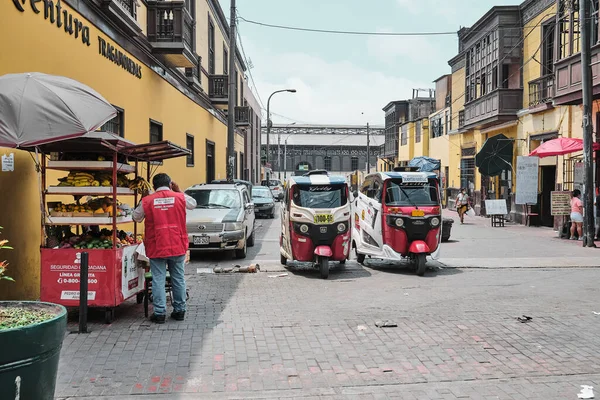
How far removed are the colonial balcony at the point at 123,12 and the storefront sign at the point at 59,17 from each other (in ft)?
2.35

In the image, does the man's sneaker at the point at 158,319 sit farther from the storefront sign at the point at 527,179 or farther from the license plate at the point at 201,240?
the storefront sign at the point at 527,179

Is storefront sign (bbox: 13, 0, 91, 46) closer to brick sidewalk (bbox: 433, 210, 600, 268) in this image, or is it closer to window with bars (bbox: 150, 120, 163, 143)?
window with bars (bbox: 150, 120, 163, 143)

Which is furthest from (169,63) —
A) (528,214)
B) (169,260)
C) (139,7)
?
(528,214)

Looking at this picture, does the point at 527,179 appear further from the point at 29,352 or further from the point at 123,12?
the point at 29,352

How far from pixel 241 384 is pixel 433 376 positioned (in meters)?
1.84

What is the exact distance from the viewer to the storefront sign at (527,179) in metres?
21.4

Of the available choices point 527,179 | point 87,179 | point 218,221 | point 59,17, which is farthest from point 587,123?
point 87,179

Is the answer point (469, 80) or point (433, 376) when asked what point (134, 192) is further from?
point (469, 80)

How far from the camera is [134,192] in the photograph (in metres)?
8.54

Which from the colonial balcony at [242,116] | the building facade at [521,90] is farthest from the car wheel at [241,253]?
the colonial balcony at [242,116]

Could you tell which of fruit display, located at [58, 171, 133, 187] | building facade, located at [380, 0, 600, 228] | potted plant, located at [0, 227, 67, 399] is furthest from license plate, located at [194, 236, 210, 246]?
building facade, located at [380, 0, 600, 228]

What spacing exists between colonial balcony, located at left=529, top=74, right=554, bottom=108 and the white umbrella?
64.2 feet

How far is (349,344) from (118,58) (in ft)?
29.4

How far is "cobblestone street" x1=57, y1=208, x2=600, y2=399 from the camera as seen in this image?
5.18 m
